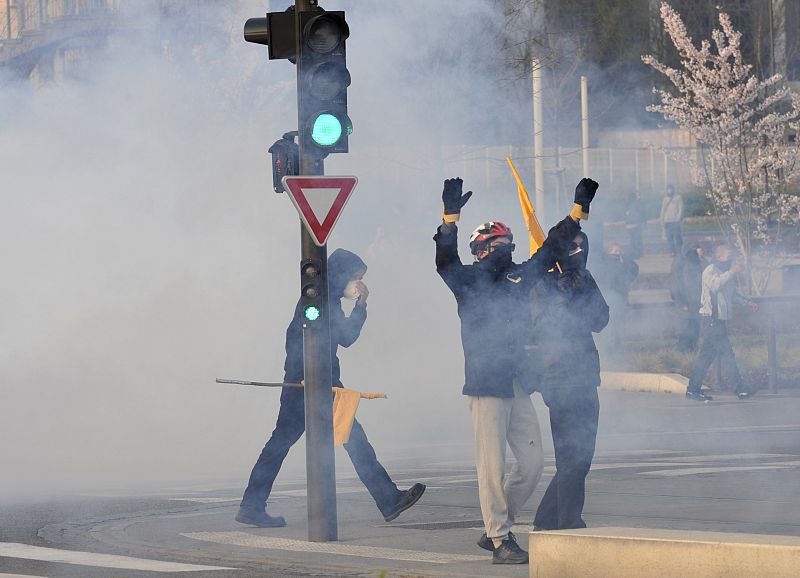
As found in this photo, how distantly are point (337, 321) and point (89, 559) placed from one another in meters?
2.03

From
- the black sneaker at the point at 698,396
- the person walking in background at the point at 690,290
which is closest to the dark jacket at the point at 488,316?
the black sneaker at the point at 698,396

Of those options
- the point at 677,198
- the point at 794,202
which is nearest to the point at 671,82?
the point at 794,202

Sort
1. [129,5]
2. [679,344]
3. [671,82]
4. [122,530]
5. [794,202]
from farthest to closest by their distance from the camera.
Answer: [794,202], [671,82], [679,344], [129,5], [122,530]

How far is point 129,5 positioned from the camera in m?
16.0

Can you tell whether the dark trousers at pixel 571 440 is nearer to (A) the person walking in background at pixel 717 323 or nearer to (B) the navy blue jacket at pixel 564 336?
(B) the navy blue jacket at pixel 564 336

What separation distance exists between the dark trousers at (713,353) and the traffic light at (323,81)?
990 centimetres

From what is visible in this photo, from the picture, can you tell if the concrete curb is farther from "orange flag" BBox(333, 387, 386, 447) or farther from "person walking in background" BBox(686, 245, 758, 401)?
"orange flag" BBox(333, 387, 386, 447)

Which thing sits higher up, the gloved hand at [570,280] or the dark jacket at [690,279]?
the dark jacket at [690,279]

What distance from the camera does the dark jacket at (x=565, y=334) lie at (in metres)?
9.21

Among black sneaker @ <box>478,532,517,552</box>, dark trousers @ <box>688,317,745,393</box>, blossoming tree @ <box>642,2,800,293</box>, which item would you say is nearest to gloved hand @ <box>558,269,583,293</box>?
black sneaker @ <box>478,532,517,552</box>

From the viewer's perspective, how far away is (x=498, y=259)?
925 centimetres

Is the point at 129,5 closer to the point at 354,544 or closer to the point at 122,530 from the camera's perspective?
the point at 122,530

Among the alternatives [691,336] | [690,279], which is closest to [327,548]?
[691,336]

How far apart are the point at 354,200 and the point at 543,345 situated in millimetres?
10888
